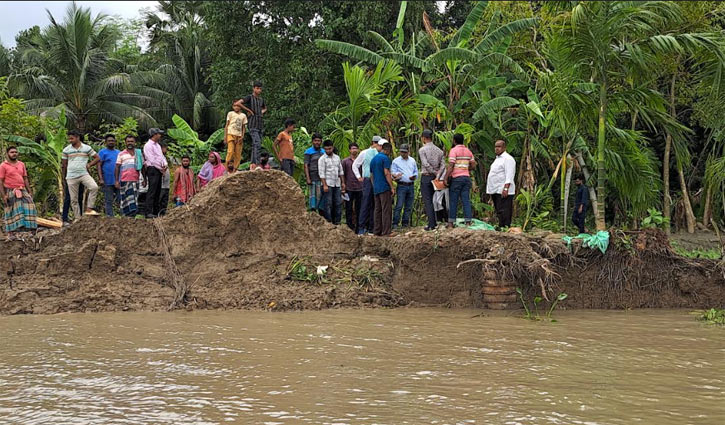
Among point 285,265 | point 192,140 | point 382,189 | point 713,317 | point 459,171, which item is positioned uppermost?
point 192,140

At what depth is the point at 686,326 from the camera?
8.33 metres

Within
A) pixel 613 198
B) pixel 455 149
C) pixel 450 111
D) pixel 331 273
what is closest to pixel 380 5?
pixel 450 111

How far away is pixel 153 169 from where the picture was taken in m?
11.1

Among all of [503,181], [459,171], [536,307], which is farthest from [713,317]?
[459,171]

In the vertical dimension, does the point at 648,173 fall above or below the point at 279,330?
above

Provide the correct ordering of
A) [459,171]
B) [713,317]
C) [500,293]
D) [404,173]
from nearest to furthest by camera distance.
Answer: [713,317]
[500,293]
[459,171]
[404,173]

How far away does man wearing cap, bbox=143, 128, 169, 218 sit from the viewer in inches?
438

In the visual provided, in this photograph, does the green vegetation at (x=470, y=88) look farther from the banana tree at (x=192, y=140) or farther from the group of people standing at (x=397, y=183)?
the group of people standing at (x=397, y=183)

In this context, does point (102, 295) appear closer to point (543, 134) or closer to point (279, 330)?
point (279, 330)

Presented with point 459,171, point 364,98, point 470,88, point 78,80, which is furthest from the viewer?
point 78,80

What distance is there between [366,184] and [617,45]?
4350 mm

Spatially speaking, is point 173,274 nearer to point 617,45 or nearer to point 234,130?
point 234,130

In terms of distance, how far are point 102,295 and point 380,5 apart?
12.2 metres

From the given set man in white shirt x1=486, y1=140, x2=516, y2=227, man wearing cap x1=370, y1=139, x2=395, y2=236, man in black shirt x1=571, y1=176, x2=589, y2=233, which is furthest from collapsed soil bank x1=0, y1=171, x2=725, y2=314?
man in black shirt x1=571, y1=176, x2=589, y2=233
